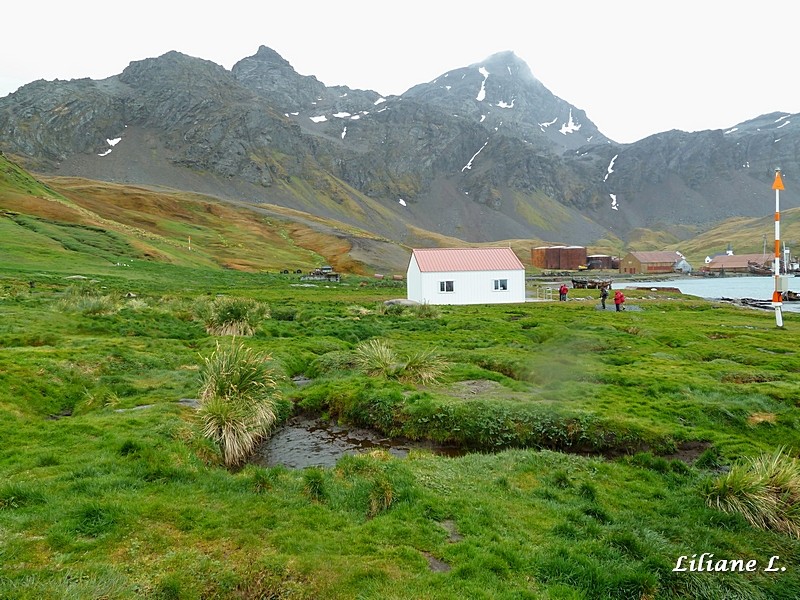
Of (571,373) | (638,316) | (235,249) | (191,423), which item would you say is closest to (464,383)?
(571,373)

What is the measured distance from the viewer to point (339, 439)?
47.1 feet

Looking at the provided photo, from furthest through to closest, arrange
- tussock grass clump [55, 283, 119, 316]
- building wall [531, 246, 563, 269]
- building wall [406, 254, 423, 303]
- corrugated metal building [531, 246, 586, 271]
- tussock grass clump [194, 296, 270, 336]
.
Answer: building wall [531, 246, 563, 269]
corrugated metal building [531, 246, 586, 271]
building wall [406, 254, 423, 303]
tussock grass clump [55, 283, 119, 316]
tussock grass clump [194, 296, 270, 336]

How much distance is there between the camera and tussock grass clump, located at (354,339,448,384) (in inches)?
743

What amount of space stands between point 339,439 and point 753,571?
9.71 m

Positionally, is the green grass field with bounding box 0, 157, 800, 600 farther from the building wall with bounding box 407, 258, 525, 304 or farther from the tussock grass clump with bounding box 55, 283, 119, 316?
the building wall with bounding box 407, 258, 525, 304

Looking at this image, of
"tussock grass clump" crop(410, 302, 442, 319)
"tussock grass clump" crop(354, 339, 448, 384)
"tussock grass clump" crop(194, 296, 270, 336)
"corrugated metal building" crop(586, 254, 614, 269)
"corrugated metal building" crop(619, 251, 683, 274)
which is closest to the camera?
"tussock grass clump" crop(354, 339, 448, 384)

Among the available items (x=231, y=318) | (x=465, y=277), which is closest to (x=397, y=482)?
(x=231, y=318)

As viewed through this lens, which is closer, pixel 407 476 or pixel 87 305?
pixel 407 476

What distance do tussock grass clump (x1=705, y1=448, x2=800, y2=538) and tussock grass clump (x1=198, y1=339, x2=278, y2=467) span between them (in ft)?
33.9

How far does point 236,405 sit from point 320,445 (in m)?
2.49

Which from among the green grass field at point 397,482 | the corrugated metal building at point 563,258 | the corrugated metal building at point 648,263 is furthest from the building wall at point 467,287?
the corrugated metal building at point 648,263

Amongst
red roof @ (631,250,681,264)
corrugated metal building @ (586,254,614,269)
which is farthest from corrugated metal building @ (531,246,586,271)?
red roof @ (631,250,681,264)

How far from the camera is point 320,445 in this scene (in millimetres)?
13781

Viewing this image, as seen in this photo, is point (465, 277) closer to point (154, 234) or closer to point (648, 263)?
point (154, 234)
